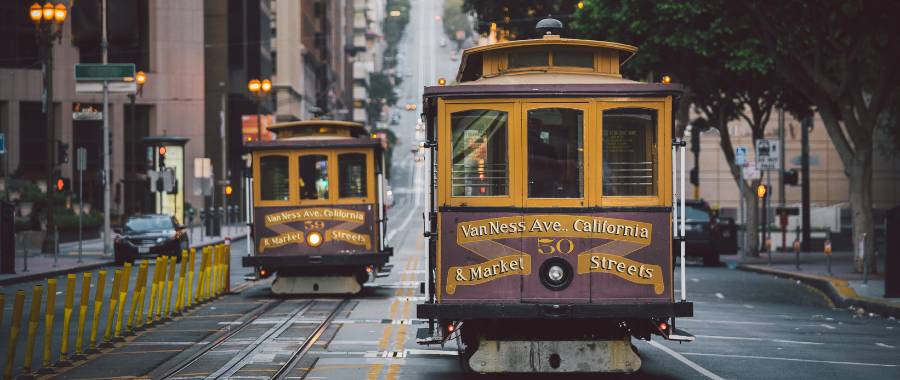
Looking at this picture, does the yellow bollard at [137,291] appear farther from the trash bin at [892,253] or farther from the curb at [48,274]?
the trash bin at [892,253]

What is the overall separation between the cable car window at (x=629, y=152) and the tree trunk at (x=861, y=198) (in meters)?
19.4

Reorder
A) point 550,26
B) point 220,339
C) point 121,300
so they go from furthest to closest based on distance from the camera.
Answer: point 121,300, point 220,339, point 550,26

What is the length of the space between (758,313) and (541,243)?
1098 cm

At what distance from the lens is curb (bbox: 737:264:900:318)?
2228 cm

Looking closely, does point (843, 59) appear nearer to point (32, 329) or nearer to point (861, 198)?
point (861, 198)

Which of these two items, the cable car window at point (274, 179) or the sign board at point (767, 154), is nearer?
the cable car window at point (274, 179)

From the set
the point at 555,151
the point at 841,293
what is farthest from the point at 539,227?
the point at 841,293

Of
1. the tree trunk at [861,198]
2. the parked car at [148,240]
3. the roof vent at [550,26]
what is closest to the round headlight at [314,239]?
the roof vent at [550,26]

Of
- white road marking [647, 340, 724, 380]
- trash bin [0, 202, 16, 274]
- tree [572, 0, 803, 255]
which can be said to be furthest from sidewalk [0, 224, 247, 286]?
white road marking [647, 340, 724, 380]

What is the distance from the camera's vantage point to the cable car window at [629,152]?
12.5 meters

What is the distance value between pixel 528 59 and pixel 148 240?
28041 millimetres

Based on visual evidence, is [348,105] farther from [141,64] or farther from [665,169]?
[665,169]

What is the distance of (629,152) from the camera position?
41.1ft

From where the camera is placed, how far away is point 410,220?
259ft
